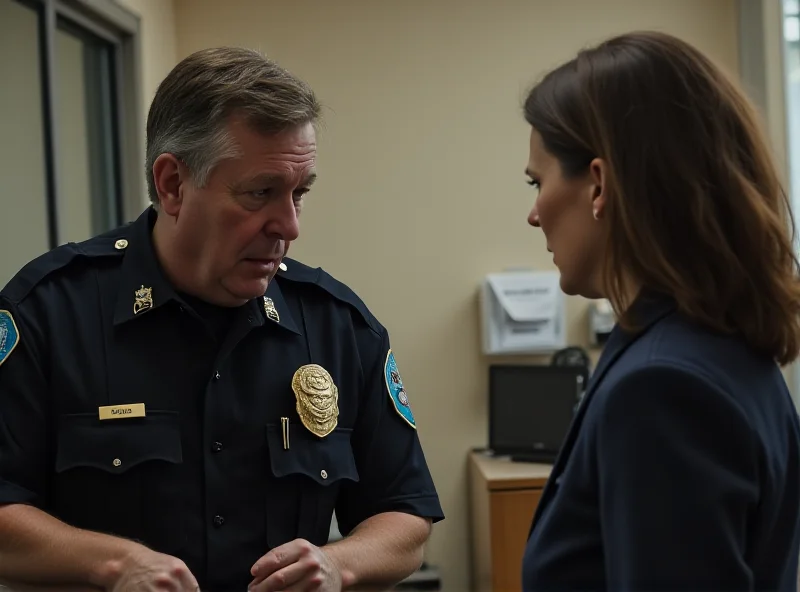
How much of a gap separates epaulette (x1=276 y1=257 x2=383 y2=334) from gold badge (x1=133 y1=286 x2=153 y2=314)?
0.83ft

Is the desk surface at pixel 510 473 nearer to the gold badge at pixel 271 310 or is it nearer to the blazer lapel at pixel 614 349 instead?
the gold badge at pixel 271 310

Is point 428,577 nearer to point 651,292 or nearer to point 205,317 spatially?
point 205,317

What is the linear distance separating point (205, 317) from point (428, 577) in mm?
2194

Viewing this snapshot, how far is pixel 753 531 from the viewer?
2.93 ft

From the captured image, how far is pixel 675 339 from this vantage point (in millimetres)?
891

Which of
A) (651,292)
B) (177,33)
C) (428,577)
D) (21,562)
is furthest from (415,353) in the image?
(651,292)

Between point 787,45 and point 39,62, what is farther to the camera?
point 787,45

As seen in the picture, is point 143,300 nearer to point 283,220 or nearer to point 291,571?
point 283,220

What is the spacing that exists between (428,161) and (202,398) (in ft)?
7.57

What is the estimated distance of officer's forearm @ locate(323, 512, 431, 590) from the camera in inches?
54.3

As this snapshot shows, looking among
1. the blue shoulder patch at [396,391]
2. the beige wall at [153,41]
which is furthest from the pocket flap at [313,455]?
the beige wall at [153,41]

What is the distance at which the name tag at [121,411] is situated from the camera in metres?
1.39

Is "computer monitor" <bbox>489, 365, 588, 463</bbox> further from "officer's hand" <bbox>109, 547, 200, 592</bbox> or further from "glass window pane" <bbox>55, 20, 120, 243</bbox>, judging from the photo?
"officer's hand" <bbox>109, 547, 200, 592</bbox>

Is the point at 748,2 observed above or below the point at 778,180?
above
